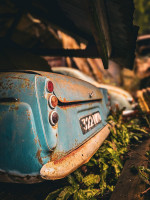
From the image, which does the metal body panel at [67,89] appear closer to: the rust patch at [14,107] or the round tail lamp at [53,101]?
the round tail lamp at [53,101]

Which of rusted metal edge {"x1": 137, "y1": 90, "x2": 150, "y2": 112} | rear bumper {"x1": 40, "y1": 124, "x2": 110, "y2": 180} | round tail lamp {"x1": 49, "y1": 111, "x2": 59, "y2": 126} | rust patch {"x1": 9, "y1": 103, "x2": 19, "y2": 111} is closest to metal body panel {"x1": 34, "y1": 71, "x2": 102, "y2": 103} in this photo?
round tail lamp {"x1": 49, "y1": 111, "x2": 59, "y2": 126}

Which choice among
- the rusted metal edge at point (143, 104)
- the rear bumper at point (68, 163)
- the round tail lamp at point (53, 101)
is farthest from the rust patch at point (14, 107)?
the rusted metal edge at point (143, 104)

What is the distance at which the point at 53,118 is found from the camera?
1.09 m

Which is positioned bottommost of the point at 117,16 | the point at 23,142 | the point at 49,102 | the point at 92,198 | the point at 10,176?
the point at 92,198

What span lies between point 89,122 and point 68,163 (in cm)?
67

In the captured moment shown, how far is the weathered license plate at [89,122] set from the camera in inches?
60.1

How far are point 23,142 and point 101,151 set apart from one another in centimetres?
123

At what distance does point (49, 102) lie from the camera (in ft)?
3.60

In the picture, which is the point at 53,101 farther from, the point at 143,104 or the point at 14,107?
the point at 143,104

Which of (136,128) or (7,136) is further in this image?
(136,128)

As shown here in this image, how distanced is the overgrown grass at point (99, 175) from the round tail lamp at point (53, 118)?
2.28 ft

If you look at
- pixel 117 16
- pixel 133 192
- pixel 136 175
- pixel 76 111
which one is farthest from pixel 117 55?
pixel 133 192

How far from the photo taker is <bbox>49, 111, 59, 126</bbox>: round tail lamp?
3.54ft

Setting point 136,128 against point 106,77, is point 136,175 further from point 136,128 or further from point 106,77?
point 106,77
